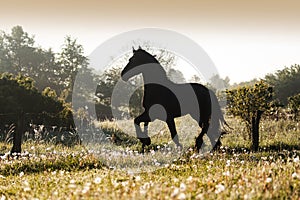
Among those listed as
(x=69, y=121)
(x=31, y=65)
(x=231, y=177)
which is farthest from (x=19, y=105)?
(x=31, y=65)

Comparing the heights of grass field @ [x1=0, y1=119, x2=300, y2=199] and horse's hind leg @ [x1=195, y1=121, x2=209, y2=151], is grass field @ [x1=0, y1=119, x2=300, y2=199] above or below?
below

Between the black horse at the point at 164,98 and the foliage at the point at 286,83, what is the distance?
91.7 ft

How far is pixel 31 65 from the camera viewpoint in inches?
2051

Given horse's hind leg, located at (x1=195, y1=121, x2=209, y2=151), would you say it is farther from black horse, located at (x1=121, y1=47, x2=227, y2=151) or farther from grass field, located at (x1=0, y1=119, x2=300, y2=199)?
grass field, located at (x1=0, y1=119, x2=300, y2=199)

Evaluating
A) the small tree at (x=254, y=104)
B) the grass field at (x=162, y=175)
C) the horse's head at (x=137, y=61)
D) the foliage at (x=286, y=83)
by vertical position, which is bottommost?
the grass field at (x=162, y=175)

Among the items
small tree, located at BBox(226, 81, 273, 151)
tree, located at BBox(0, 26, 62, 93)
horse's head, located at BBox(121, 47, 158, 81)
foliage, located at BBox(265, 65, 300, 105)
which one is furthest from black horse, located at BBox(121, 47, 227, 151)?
tree, located at BBox(0, 26, 62, 93)

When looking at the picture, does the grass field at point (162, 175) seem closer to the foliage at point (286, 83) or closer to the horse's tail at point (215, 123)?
the horse's tail at point (215, 123)

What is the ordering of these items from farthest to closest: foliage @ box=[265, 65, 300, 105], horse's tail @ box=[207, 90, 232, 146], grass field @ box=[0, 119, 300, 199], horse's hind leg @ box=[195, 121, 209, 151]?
foliage @ box=[265, 65, 300, 105] < horse's tail @ box=[207, 90, 232, 146] < horse's hind leg @ box=[195, 121, 209, 151] < grass field @ box=[0, 119, 300, 199]

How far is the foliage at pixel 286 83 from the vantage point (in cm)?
4032

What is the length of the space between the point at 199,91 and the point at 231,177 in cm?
761

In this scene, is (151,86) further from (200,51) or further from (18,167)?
(18,167)

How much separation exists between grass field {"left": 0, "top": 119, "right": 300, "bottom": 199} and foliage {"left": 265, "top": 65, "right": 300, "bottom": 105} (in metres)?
22.1

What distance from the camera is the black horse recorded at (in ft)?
41.3

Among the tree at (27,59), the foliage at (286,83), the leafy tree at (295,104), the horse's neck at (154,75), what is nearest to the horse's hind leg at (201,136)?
the horse's neck at (154,75)
